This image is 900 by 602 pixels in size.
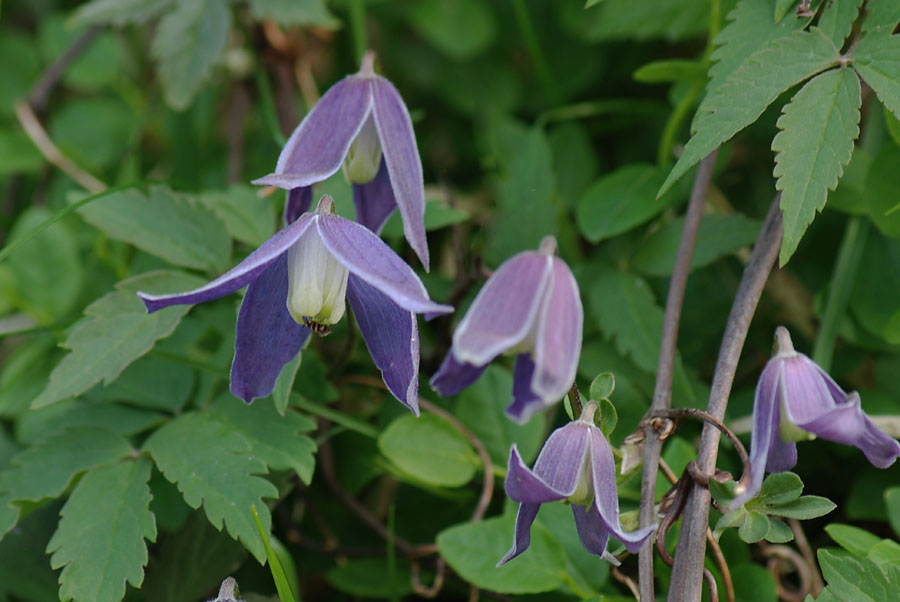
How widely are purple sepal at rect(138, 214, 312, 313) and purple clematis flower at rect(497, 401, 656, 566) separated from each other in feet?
1.22

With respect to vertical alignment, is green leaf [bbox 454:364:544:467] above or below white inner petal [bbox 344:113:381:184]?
below

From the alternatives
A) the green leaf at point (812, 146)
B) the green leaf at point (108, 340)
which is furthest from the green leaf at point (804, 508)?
the green leaf at point (108, 340)

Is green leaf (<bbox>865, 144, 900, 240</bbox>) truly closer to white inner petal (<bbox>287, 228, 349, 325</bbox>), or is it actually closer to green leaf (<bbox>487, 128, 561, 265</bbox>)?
green leaf (<bbox>487, 128, 561, 265</bbox>)

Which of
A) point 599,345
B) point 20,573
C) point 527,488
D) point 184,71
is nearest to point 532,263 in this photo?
point 527,488

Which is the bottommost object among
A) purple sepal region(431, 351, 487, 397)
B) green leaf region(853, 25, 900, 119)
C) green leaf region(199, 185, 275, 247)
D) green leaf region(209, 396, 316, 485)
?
green leaf region(209, 396, 316, 485)

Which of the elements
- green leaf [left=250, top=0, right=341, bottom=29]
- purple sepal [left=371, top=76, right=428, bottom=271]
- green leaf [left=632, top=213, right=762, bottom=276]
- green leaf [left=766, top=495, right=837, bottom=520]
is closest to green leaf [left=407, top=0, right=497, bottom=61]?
green leaf [left=250, top=0, right=341, bottom=29]

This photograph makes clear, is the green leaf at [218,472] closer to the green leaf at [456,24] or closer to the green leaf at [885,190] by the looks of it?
the green leaf at [885,190]

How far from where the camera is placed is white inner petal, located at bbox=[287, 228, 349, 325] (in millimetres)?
1057

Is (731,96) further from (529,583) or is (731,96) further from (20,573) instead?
(20,573)

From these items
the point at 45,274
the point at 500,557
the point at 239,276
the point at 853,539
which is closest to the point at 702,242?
the point at 853,539

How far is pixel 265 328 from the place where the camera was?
1.15m

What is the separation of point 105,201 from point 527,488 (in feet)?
3.16

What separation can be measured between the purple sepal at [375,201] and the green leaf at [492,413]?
0.35 meters

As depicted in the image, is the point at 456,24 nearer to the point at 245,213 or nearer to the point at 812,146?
the point at 245,213
